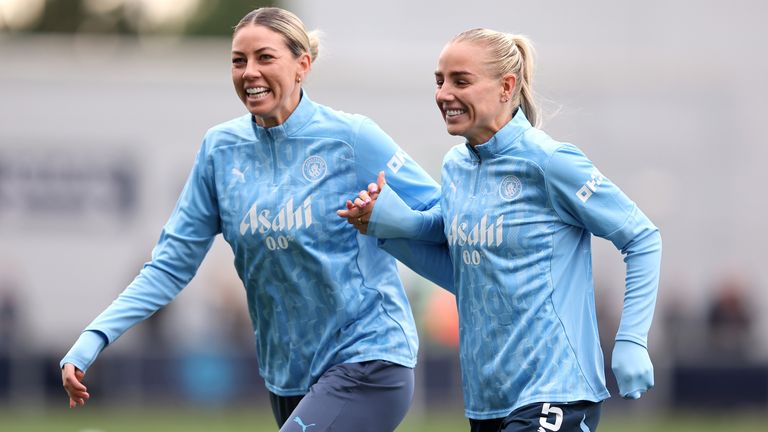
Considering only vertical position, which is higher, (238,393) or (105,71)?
(105,71)

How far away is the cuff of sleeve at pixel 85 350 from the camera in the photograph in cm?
570

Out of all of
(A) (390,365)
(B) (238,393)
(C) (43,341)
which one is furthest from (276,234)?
(C) (43,341)

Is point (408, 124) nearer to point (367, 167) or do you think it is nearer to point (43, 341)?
point (43, 341)

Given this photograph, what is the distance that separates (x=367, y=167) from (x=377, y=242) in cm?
31

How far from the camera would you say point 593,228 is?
5.21m

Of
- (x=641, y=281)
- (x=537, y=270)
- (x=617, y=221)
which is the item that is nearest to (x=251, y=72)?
(x=537, y=270)

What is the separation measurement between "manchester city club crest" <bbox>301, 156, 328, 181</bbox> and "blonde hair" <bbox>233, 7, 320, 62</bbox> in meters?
0.43

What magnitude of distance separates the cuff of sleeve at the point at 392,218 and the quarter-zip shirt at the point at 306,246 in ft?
0.77

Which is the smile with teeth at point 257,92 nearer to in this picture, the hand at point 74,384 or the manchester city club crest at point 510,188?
the manchester city club crest at point 510,188

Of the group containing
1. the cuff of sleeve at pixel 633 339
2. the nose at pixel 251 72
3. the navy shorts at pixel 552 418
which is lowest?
the navy shorts at pixel 552 418

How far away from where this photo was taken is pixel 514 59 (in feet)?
18.0

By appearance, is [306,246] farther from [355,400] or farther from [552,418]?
[552,418]

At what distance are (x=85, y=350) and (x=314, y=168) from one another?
Answer: 3.81 ft

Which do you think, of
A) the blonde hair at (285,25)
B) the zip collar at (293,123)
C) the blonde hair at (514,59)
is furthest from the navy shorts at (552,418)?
the blonde hair at (285,25)
